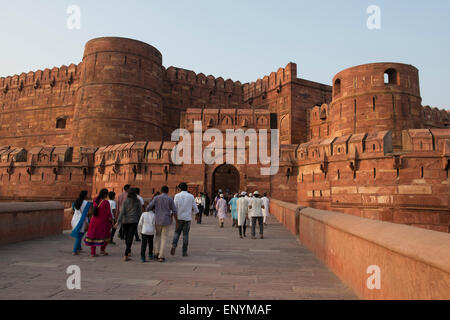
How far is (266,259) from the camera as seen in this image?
5.08m

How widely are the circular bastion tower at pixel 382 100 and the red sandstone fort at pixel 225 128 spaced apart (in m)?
0.05

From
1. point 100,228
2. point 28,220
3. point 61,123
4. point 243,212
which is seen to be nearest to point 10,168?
point 61,123

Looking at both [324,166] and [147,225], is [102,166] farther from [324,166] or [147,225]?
[147,225]

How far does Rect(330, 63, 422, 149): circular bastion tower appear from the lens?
17.0 metres

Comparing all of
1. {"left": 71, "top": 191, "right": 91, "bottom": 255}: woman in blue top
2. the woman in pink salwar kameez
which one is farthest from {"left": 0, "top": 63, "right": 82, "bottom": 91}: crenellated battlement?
the woman in pink salwar kameez

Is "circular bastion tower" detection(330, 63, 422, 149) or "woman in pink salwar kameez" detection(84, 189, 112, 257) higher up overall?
"circular bastion tower" detection(330, 63, 422, 149)

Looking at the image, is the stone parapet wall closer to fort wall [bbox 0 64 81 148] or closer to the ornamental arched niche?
the ornamental arched niche

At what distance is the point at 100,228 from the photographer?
5391 mm

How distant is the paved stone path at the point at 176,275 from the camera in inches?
123

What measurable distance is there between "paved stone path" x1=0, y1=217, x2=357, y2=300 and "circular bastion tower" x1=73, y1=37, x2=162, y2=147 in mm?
18397

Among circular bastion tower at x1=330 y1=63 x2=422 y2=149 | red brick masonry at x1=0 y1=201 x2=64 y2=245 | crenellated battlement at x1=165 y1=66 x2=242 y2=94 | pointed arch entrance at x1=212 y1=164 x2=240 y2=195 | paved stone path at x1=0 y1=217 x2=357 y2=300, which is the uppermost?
crenellated battlement at x1=165 y1=66 x2=242 y2=94

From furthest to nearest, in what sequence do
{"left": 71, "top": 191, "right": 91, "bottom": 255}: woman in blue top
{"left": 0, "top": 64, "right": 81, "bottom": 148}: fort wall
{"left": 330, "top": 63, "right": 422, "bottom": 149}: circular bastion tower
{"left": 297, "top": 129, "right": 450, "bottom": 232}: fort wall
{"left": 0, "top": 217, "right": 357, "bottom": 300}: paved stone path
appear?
1. {"left": 0, "top": 64, "right": 81, "bottom": 148}: fort wall
2. {"left": 330, "top": 63, "right": 422, "bottom": 149}: circular bastion tower
3. {"left": 297, "top": 129, "right": 450, "bottom": 232}: fort wall
4. {"left": 71, "top": 191, "right": 91, "bottom": 255}: woman in blue top
5. {"left": 0, "top": 217, "right": 357, "bottom": 300}: paved stone path

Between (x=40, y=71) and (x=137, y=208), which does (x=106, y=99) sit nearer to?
(x=40, y=71)
